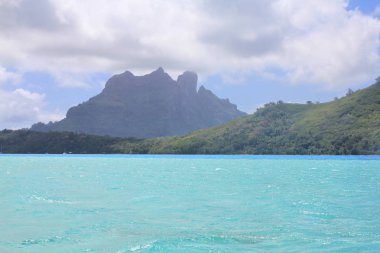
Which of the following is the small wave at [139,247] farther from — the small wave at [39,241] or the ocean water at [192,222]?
the small wave at [39,241]

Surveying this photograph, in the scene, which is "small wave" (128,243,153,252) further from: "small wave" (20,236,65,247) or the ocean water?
"small wave" (20,236,65,247)

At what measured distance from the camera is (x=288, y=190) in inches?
2009

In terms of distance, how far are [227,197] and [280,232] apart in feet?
60.1

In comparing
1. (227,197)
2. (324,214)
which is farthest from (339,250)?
(227,197)

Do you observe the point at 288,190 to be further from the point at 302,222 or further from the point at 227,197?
the point at 302,222

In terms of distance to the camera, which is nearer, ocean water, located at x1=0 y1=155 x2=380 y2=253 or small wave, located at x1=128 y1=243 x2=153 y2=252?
small wave, located at x1=128 y1=243 x2=153 y2=252

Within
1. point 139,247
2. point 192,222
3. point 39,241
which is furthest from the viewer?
point 192,222

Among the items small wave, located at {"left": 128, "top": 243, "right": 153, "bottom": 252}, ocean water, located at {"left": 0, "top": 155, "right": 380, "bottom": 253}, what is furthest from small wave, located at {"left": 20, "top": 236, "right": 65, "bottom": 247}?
small wave, located at {"left": 128, "top": 243, "right": 153, "bottom": 252}

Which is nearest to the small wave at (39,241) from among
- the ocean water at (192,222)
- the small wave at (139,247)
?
the ocean water at (192,222)

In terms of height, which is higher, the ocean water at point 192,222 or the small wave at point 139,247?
the ocean water at point 192,222

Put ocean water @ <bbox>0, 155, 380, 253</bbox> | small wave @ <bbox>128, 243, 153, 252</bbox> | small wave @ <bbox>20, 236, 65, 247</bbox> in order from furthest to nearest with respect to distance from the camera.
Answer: small wave @ <bbox>20, 236, 65, 247</bbox> → ocean water @ <bbox>0, 155, 380, 253</bbox> → small wave @ <bbox>128, 243, 153, 252</bbox>

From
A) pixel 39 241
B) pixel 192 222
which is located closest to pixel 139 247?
pixel 39 241

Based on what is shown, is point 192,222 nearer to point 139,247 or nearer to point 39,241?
point 139,247

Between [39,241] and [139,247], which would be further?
[39,241]
